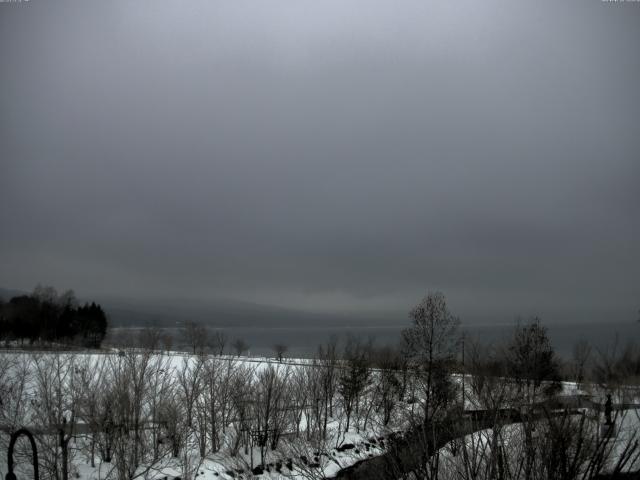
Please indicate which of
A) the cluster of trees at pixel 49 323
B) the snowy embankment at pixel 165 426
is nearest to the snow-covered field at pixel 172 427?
the snowy embankment at pixel 165 426

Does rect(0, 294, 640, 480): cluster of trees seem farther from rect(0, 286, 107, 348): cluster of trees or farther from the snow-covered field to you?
rect(0, 286, 107, 348): cluster of trees

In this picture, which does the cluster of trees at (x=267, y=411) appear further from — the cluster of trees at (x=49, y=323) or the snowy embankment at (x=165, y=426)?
the cluster of trees at (x=49, y=323)

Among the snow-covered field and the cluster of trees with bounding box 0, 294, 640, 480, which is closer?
the cluster of trees with bounding box 0, 294, 640, 480

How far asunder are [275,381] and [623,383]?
35349mm

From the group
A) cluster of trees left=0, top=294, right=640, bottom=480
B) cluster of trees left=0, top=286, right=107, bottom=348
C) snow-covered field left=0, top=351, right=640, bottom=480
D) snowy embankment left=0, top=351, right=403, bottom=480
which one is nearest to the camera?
cluster of trees left=0, top=294, right=640, bottom=480

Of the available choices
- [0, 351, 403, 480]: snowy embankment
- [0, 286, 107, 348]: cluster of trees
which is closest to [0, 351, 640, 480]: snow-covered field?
[0, 351, 403, 480]: snowy embankment

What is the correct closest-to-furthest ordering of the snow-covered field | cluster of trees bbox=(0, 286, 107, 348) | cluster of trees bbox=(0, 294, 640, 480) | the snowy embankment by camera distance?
cluster of trees bbox=(0, 294, 640, 480)
the snow-covered field
the snowy embankment
cluster of trees bbox=(0, 286, 107, 348)

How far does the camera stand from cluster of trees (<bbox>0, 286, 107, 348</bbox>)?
92.1 m

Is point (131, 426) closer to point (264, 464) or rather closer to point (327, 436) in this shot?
point (264, 464)

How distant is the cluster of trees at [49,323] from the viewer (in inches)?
3627

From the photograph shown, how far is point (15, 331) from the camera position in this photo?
92938 millimetres

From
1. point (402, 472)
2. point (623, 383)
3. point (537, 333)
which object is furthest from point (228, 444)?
point (623, 383)

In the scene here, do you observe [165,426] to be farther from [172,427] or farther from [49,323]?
[49,323]

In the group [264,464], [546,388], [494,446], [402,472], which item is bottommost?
[264,464]
